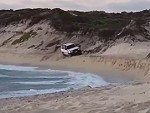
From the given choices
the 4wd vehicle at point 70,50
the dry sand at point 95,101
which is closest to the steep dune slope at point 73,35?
the 4wd vehicle at point 70,50

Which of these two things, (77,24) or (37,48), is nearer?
(37,48)

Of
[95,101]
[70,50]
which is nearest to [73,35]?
[70,50]

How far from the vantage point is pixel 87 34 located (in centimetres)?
5344

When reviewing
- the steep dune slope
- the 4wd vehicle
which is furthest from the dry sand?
the 4wd vehicle

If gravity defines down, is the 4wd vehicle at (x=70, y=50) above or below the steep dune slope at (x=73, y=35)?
below

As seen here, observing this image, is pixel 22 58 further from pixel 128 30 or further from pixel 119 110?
pixel 119 110

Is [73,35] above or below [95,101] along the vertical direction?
above

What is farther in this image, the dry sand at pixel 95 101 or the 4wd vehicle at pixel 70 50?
the 4wd vehicle at pixel 70 50

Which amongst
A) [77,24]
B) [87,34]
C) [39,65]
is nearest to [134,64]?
[39,65]

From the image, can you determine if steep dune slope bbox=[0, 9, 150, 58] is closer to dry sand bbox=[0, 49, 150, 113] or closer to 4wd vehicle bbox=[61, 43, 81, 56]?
4wd vehicle bbox=[61, 43, 81, 56]

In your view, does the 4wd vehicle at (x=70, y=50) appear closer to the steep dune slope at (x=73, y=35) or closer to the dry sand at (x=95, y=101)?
the steep dune slope at (x=73, y=35)

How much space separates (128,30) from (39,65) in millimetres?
12185

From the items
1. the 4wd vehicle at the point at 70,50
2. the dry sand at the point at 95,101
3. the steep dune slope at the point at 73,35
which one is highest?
the steep dune slope at the point at 73,35

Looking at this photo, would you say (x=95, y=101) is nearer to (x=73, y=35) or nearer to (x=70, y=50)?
(x=70, y=50)
